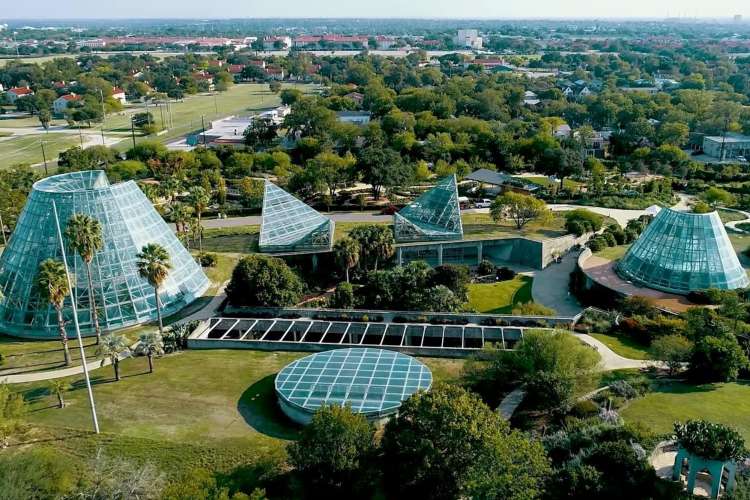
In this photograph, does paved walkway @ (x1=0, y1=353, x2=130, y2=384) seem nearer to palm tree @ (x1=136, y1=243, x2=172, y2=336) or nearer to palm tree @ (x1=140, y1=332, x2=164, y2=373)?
palm tree @ (x1=140, y1=332, x2=164, y2=373)

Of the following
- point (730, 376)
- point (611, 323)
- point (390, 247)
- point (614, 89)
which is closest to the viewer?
point (730, 376)

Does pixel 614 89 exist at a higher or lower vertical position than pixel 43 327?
higher

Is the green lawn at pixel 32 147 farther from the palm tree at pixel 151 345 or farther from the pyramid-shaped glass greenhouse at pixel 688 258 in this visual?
the pyramid-shaped glass greenhouse at pixel 688 258

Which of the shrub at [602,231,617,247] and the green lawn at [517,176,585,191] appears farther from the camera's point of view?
the green lawn at [517,176,585,191]

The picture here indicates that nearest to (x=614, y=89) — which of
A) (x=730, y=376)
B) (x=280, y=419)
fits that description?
(x=730, y=376)

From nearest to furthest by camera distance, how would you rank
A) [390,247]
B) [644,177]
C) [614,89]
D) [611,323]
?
[611,323], [390,247], [644,177], [614,89]

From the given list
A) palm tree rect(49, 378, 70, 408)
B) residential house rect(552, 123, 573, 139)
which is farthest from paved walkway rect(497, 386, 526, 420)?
residential house rect(552, 123, 573, 139)

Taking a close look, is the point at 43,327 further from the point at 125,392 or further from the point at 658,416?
the point at 658,416
